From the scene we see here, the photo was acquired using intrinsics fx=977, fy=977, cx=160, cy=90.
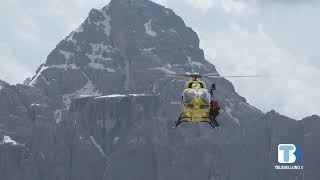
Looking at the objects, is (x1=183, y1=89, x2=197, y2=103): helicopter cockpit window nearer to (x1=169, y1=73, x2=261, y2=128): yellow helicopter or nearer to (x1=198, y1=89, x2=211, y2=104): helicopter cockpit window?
(x1=169, y1=73, x2=261, y2=128): yellow helicopter

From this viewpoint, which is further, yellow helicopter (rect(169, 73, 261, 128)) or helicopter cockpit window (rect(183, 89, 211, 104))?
helicopter cockpit window (rect(183, 89, 211, 104))

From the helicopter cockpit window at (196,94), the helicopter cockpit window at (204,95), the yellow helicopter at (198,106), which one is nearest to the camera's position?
the yellow helicopter at (198,106)

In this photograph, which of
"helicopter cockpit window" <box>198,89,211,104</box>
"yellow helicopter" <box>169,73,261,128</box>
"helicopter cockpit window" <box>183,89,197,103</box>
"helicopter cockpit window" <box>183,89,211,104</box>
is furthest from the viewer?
"helicopter cockpit window" <box>183,89,197,103</box>

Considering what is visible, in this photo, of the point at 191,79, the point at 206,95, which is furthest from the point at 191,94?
the point at 191,79

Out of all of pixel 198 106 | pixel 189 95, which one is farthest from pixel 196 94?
pixel 198 106

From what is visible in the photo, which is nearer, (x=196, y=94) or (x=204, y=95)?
(x=204, y=95)

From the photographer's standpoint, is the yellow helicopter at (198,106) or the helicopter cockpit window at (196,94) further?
the helicopter cockpit window at (196,94)

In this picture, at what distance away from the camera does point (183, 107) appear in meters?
117

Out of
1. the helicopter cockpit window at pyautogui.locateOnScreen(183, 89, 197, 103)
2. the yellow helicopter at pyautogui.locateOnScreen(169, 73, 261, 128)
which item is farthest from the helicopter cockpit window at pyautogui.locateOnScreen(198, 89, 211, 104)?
the helicopter cockpit window at pyautogui.locateOnScreen(183, 89, 197, 103)

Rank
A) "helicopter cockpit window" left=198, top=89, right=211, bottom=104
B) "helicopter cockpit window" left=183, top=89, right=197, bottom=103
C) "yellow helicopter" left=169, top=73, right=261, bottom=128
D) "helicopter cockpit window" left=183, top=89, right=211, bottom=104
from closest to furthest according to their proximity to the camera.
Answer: "yellow helicopter" left=169, top=73, right=261, bottom=128 < "helicopter cockpit window" left=198, top=89, right=211, bottom=104 < "helicopter cockpit window" left=183, top=89, right=211, bottom=104 < "helicopter cockpit window" left=183, top=89, right=197, bottom=103

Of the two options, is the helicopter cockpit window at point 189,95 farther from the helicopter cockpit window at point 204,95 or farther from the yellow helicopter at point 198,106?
the helicopter cockpit window at point 204,95

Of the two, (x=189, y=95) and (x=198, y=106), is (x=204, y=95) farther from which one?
(x=198, y=106)

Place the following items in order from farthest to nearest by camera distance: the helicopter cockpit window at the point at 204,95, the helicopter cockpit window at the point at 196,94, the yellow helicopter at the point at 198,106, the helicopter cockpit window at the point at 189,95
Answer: the helicopter cockpit window at the point at 189,95 → the helicopter cockpit window at the point at 196,94 → the helicopter cockpit window at the point at 204,95 → the yellow helicopter at the point at 198,106

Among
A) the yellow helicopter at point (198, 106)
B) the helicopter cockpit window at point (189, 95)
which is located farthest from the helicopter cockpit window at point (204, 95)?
the helicopter cockpit window at point (189, 95)
